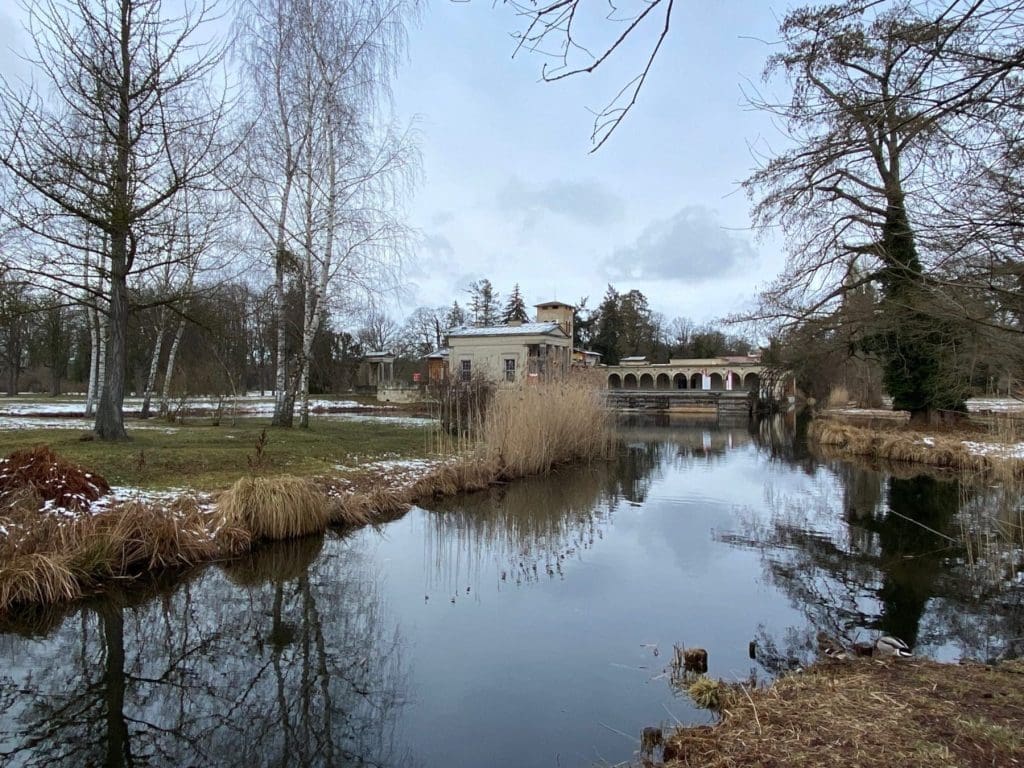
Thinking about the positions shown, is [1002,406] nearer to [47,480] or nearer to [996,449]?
[996,449]

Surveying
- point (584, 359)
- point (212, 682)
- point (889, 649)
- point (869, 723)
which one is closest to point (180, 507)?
point (212, 682)

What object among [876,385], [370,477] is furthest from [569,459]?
[876,385]

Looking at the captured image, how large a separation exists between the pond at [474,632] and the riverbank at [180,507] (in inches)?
12.4

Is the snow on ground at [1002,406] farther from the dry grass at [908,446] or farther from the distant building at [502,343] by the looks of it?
the distant building at [502,343]

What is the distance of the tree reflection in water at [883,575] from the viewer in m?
5.06

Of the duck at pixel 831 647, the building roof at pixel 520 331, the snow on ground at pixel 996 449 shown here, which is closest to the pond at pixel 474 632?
the duck at pixel 831 647

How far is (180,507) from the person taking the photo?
7.18 meters

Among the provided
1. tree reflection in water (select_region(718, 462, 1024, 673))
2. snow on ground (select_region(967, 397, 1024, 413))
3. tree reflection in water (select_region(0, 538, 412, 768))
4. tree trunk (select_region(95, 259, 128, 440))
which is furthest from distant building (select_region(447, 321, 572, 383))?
tree reflection in water (select_region(0, 538, 412, 768))

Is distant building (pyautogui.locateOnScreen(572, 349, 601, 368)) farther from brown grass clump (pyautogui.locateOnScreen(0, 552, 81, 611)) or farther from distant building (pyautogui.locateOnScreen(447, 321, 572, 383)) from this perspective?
brown grass clump (pyautogui.locateOnScreen(0, 552, 81, 611))

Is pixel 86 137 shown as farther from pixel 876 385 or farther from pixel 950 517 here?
pixel 876 385

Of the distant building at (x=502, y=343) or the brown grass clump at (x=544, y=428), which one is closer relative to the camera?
the brown grass clump at (x=544, y=428)

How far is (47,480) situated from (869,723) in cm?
755

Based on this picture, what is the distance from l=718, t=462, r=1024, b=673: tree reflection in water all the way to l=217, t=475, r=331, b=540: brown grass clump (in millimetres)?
5457

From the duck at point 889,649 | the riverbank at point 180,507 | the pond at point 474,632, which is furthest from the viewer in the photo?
the riverbank at point 180,507
